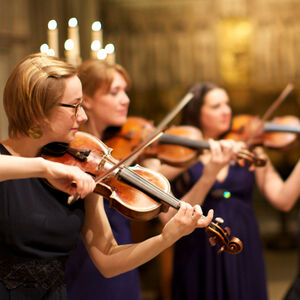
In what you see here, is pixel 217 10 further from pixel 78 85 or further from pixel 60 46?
pixel 78 85

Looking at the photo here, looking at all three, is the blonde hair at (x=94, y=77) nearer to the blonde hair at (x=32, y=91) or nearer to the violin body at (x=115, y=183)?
the violin body at (x=115, y=183)

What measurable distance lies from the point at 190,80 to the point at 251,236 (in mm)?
4629

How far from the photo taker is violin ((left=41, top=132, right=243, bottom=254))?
161 centimetres

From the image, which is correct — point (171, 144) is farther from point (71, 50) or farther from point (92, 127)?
point (71, 50)

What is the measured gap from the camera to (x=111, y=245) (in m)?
1.78

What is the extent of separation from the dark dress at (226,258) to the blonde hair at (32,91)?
54.8 inches

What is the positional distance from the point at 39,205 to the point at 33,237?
0.10m

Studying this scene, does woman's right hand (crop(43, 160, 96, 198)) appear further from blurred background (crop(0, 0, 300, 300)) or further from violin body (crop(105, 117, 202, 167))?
blurred background (crop(0, 0, 300, 300))

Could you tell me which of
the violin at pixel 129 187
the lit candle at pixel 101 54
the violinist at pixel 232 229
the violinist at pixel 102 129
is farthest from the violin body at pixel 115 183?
the violinist at pixel 232 229

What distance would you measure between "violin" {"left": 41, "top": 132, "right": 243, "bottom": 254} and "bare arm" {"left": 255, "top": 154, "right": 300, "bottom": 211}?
116 cm

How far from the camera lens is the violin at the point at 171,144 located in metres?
2.51

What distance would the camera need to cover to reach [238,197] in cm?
294

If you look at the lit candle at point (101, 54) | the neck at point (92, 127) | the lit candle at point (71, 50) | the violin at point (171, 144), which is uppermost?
the lit candle at point (71, 50)

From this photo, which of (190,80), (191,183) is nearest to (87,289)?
(191,183)
